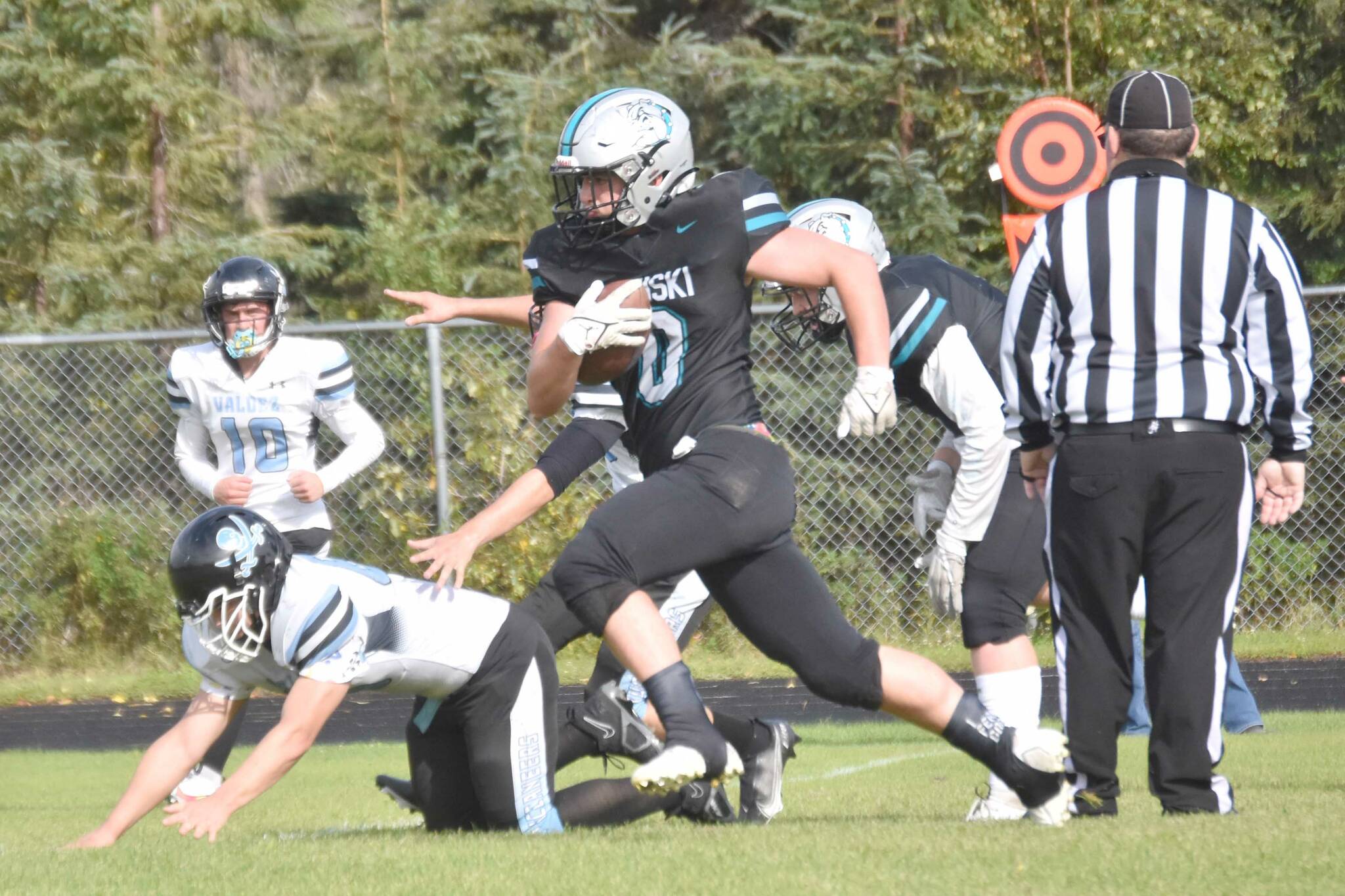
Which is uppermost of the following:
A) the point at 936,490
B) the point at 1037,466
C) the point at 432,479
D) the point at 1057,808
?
the point at 1037,466

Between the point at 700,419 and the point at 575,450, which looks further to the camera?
the point at 575,450

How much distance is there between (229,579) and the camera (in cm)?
411

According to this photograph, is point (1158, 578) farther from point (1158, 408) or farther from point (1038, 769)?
point (1038, 769)

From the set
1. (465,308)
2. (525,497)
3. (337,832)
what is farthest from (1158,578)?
(465,308)

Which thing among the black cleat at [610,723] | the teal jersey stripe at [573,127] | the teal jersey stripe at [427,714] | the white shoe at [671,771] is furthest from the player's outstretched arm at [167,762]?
the teal jersey stripe at [573,127]

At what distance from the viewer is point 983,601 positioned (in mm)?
5109

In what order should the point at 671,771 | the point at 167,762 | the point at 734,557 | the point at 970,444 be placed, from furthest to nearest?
the point at 970,444 → the point at 167,762 → the point at 734,557 → the point at 671,771

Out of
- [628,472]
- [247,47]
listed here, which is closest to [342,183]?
[247,47]

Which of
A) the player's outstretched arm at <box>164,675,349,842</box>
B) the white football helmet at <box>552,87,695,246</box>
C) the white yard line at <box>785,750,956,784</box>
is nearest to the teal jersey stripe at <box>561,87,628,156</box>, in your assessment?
the white football helmet at <box>552,87,695,246</box>

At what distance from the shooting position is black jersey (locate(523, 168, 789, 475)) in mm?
4070

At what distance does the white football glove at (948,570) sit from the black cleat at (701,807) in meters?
0.94

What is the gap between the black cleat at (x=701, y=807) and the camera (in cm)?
503

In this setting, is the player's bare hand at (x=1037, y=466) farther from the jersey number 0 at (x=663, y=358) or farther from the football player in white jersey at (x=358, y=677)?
the football player in white jersey at (x=358, y=677)

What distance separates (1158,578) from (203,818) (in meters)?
2.51
